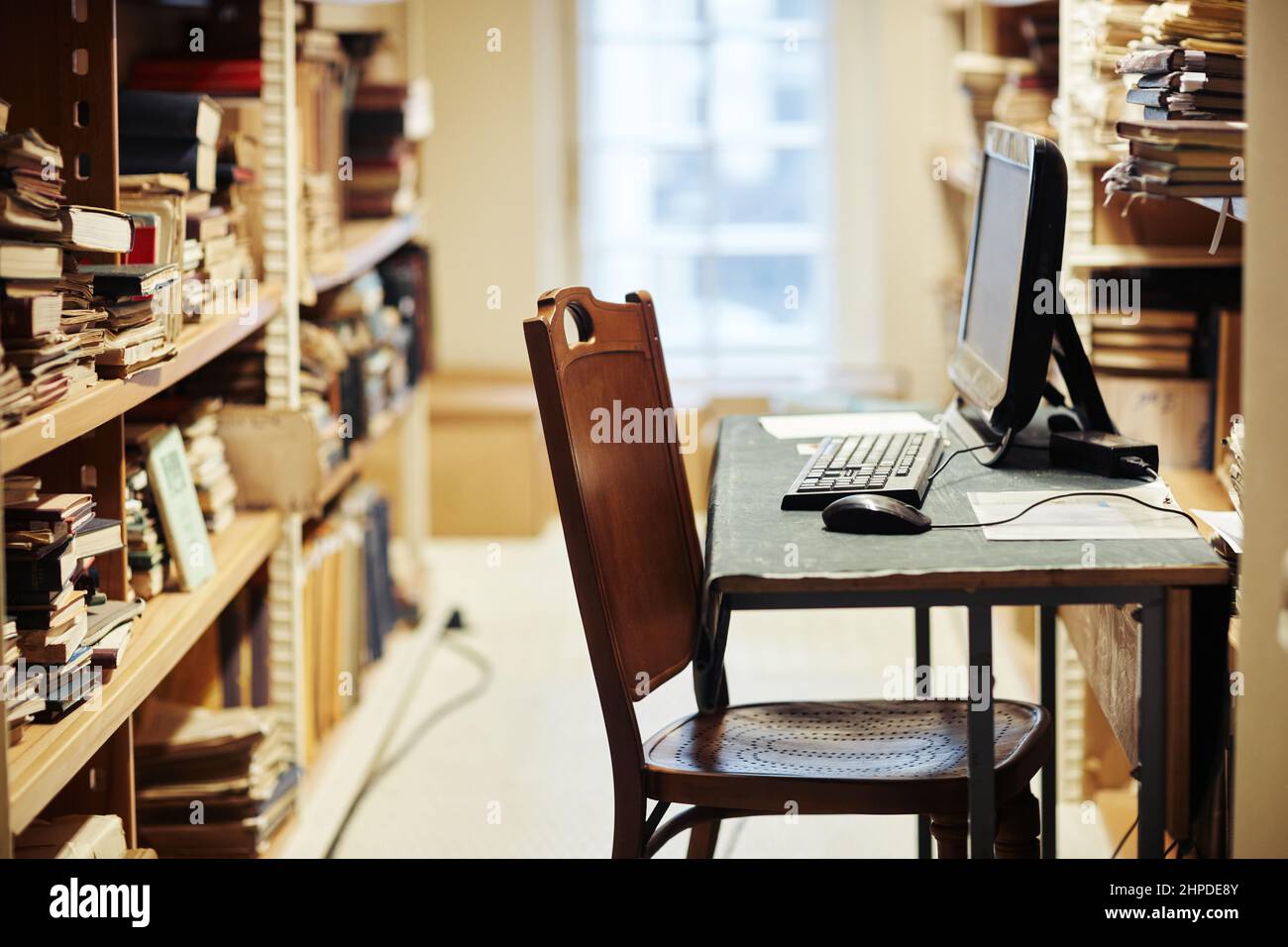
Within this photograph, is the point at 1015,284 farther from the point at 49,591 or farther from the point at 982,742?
the point at 49,591

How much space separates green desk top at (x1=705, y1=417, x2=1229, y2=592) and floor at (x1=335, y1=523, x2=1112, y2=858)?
107cm

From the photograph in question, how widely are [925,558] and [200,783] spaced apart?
145cm

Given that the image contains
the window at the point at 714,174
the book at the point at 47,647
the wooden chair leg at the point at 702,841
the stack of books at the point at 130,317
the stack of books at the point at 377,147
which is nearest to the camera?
the book at the point at 47,647

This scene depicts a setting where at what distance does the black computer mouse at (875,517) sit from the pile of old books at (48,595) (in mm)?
902

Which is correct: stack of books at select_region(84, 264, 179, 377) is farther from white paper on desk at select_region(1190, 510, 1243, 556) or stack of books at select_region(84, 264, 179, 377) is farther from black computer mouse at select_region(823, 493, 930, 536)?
white paper on desk at select_region(1190, 510, 1243, 556)

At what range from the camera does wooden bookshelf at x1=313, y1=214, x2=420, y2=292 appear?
→ 316 centimetres

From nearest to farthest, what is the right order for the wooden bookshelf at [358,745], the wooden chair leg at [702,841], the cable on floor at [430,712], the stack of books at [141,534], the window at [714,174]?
the wooden chair leg at [702,841], the stack of books at [141,534], the wooden bookshelf at [358,745], the cable on floor at [430,712], the window at [714,174]

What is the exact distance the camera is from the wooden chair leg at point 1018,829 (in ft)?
5.87

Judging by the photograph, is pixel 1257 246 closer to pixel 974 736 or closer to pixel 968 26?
pixel 974 736

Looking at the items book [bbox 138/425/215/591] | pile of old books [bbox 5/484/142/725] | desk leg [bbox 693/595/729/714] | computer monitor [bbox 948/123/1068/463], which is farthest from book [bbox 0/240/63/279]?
computer monitor [bbox 948/123/1068/463]

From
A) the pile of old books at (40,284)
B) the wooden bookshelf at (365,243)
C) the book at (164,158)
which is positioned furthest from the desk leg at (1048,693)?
the wooden bookshelf at (365,243)

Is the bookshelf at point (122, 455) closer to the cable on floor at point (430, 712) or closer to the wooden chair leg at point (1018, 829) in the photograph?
the cable on floor at point (430, 712)
